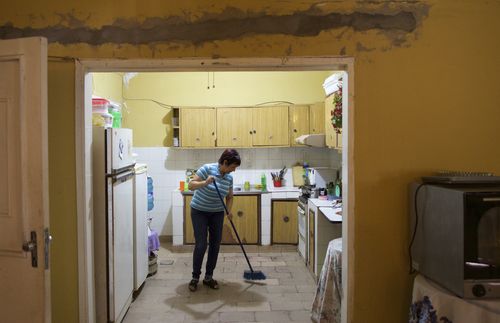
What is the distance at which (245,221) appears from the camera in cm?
546

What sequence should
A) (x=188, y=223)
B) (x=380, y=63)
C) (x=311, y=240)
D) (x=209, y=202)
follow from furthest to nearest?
(x=188, y=223) < (x=311, y=240) < (x=209, y=202) < (x=380, y=63)

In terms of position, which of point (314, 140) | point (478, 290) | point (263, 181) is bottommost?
point (478, 290)

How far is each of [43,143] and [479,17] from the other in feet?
7.87

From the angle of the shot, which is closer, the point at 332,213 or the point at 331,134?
the point at 332,213

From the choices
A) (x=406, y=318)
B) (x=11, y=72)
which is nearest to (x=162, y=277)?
(x=406, y=318)

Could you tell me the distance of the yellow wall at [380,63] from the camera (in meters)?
2.26

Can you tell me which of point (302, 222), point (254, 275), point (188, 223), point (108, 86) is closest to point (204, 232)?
point (254, 275)

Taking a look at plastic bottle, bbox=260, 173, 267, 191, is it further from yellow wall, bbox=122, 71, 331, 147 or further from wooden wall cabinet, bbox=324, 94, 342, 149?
wooden wall cabinet, bbox=324, 94, 342, 149

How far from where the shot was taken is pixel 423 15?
226 cm

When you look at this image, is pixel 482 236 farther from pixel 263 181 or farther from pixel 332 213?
pixel 263 181

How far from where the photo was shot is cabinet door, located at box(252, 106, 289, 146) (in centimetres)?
564

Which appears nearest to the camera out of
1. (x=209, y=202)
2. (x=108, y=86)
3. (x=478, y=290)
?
(x=478, y=290)

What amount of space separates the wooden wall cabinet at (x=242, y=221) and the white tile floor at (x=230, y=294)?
0.43m

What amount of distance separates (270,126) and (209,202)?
2.20 meters
